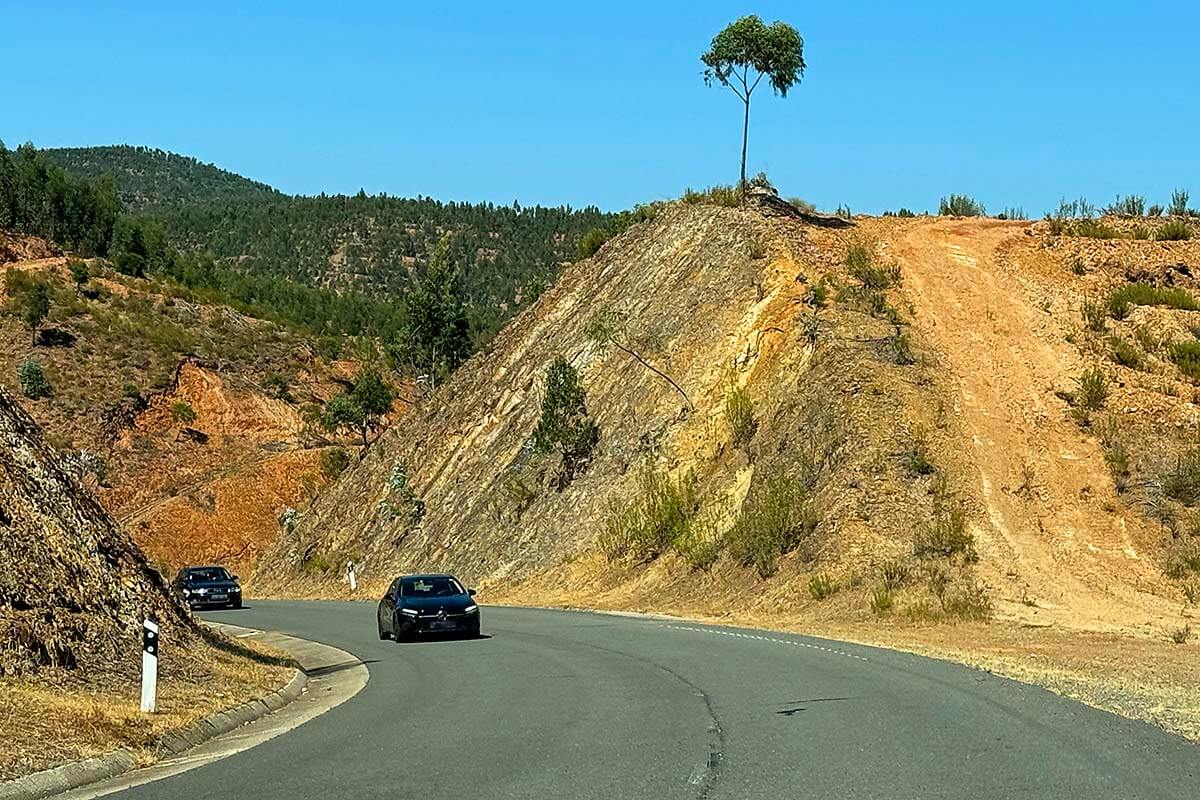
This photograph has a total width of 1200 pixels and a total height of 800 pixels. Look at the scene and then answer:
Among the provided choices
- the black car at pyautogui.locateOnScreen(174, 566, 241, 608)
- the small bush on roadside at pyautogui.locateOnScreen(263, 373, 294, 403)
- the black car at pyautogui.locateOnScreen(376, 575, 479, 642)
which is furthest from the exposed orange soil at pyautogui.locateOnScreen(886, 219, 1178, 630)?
the small bush on roadside at pyautogui.locateOnScreen(263, 373, 294, 403)

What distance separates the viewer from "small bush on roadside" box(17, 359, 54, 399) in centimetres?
7231

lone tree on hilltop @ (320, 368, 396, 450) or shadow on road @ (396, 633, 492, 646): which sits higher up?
lone tree on hilltop @ (320, 368, 396, 450)

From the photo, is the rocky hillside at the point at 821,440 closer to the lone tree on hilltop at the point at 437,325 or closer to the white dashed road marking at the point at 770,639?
the white dashed road marking at the point at 770,639

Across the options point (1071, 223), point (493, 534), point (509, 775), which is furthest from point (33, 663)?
point (1071, 223)

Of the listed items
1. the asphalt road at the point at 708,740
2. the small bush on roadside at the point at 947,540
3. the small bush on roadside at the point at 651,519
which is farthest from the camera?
the small bush on roadside at the point at 651,519

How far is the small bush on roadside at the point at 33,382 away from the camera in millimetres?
72312

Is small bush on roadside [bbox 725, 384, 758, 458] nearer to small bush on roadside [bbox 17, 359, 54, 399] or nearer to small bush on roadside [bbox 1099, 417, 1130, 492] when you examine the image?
small bush on roadside [bbox 1099, 417, 1130, 492]

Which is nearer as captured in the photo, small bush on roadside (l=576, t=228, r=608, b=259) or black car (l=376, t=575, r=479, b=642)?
black car (l=376, t=575, r=479, b=642)

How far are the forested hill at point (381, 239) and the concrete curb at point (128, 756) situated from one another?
348 feet

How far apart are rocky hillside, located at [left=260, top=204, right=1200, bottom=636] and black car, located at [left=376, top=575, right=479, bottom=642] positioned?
25.4ft

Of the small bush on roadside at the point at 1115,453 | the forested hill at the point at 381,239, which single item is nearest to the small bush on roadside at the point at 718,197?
the small bush on roadside at the point at 1115,453

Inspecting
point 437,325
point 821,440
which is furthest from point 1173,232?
point 437,325

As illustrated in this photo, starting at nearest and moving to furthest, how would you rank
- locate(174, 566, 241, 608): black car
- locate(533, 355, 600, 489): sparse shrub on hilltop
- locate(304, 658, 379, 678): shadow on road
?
locate(304, 658, 379, 678): shadow on road, locate(174, 566, 241, 608): black car, locate(533, 355, 600, 489): sparse shrub on hilltop

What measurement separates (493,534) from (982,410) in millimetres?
16496
